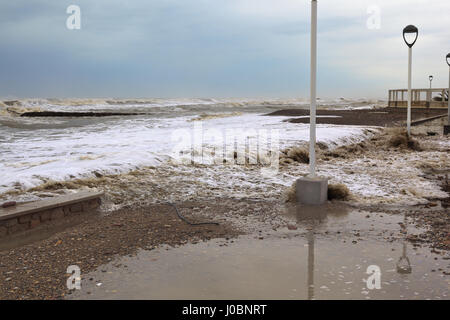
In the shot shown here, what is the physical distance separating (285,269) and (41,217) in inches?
150

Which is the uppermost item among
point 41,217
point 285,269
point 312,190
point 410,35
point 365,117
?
point 410,35

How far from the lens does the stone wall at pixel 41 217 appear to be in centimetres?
587

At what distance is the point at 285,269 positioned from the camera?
443cm

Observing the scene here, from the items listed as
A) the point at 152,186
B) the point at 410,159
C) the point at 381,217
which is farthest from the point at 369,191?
the point at 410,159

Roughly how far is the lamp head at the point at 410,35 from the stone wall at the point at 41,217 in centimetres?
1256

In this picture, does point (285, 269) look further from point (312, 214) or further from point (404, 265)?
point (312, 214)

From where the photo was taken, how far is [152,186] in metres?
8.51

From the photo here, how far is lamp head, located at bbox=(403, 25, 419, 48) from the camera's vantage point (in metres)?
15.0

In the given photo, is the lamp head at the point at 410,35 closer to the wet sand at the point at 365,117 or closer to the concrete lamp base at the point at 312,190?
the wet sand at the point at 365,117

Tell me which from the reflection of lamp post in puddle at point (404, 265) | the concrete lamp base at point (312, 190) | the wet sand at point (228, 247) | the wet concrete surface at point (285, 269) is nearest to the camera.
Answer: the wet concrete surface at point (285, 269)

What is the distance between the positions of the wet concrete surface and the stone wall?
6.89 ft

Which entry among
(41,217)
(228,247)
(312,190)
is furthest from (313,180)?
(41,217)

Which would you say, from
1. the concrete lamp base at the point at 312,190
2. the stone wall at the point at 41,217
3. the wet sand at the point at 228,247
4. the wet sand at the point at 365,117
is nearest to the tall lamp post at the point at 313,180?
the concrete lamp base at the point at 312,190

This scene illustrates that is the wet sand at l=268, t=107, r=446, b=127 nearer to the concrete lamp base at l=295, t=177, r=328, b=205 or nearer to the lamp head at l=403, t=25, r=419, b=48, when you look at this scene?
the lamp head at l=403, t=25, r=419, b=48
